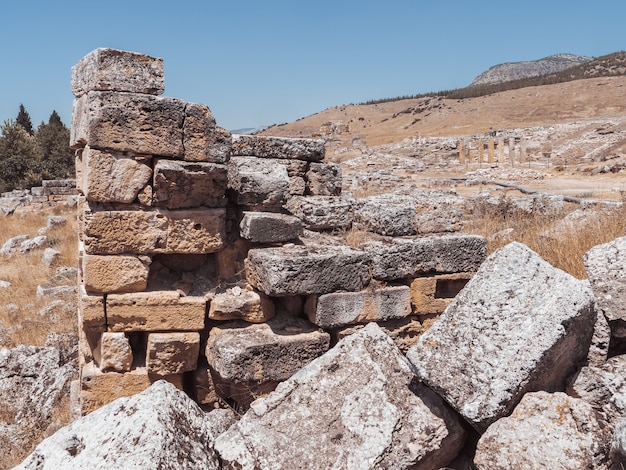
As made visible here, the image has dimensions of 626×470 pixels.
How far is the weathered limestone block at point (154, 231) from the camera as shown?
Answer: 382 cm

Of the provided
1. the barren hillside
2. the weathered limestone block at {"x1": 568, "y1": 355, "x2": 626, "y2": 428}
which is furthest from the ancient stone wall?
the barren hillside

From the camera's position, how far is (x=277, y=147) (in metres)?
5.92

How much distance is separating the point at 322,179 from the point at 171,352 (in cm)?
281

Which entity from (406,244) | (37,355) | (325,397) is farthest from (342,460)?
(37,355)

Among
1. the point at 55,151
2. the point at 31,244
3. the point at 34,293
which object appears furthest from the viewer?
the point at 55,151

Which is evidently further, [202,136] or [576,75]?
[576,75]

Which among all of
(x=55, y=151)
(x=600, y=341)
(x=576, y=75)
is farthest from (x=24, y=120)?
(x=576, y=75)

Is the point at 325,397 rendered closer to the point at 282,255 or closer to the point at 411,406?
the point at 411,406

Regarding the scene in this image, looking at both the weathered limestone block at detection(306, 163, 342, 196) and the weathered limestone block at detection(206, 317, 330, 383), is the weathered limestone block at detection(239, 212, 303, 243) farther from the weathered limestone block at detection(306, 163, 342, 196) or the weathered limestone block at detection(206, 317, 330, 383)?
the weathered limestone block at detection(306, 163, 342, 196)

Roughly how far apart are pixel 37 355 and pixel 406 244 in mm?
3838

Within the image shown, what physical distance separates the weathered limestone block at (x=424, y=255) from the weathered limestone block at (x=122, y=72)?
208 cm

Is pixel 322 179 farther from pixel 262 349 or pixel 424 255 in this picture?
pixel 262 349

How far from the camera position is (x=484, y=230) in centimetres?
739

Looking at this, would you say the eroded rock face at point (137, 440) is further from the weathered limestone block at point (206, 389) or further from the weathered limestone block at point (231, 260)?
the weathered limestone block at point (231, 260)
